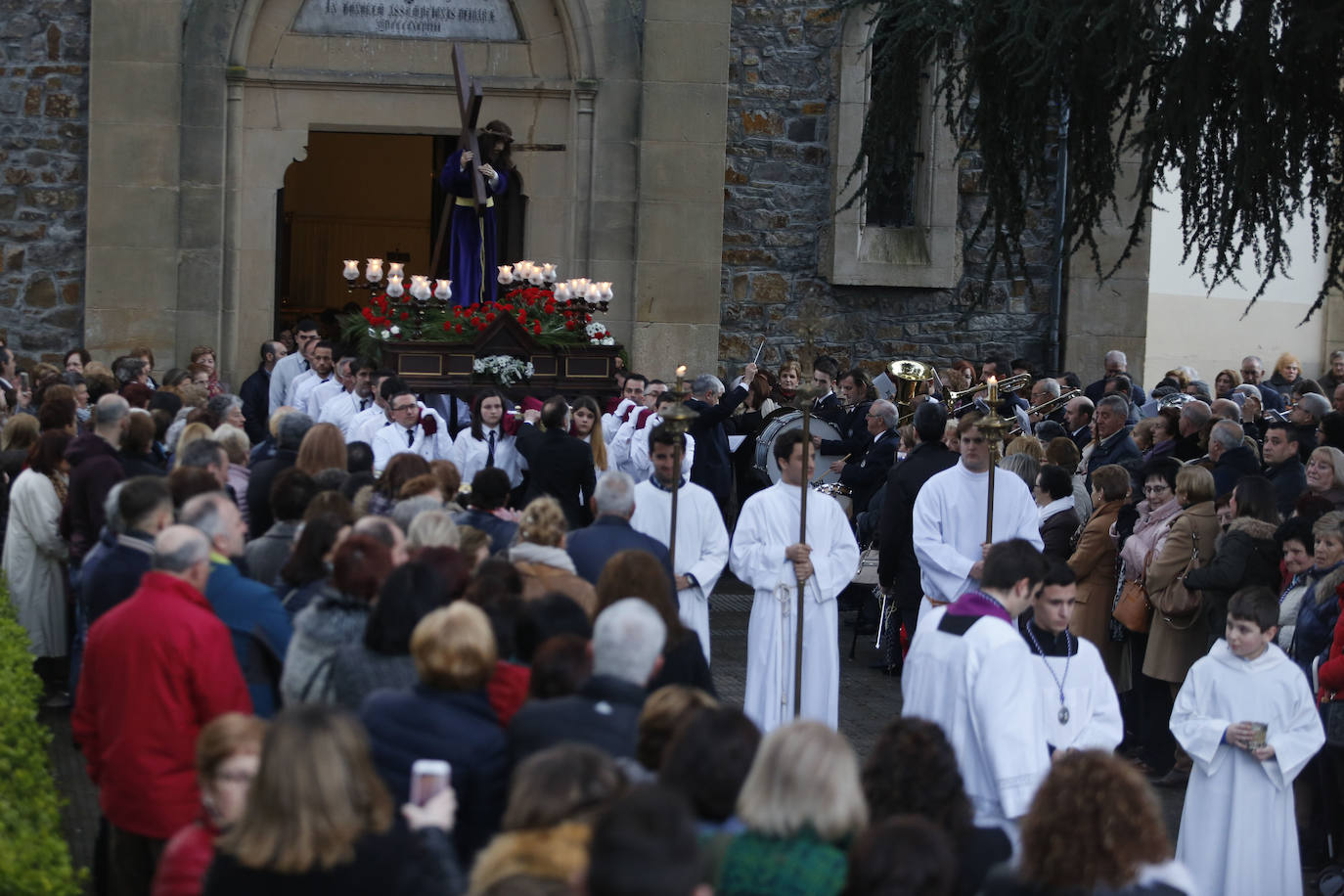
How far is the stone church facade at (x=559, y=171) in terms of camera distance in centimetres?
1677

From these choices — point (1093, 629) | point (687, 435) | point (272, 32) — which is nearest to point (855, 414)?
point (687, 435)

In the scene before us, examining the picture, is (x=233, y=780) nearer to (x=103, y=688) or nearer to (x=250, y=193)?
(x=103, y=688)

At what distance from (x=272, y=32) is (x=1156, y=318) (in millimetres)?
10986

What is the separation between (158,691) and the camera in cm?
556

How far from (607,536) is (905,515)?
3.32 meters

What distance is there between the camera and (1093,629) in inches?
402

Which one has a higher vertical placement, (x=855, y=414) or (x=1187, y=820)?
(x=855, y=414)

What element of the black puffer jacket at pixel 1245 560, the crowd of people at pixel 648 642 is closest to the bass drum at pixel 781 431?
the crowd of people at pixel 648 642

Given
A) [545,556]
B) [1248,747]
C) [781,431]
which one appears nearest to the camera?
[1248,747]

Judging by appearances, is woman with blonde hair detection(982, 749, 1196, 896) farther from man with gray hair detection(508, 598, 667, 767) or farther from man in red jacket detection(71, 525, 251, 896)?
man in red jacket detection(71, 525, 251, 896)

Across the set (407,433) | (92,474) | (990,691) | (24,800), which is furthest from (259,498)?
(990,691)

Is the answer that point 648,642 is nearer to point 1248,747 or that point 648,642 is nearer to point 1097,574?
point 1248,747

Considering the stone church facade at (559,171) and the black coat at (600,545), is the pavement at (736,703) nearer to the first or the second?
the black coat at (600,545)

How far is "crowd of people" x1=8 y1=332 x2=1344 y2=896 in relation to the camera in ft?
13.1
